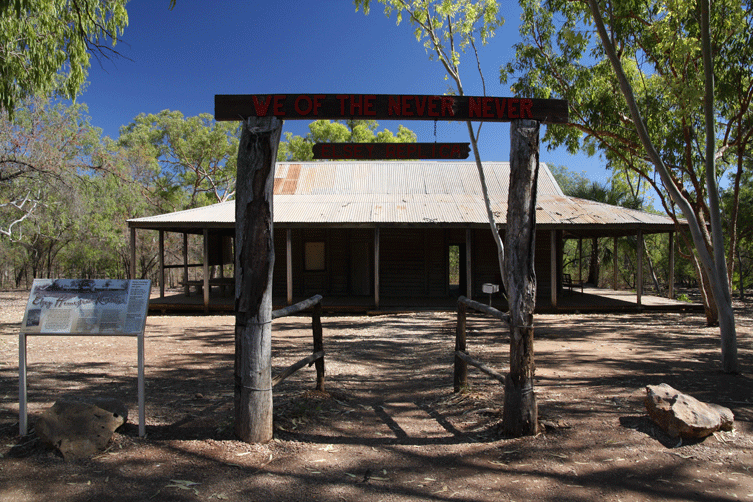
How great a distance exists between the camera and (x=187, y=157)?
28094mm

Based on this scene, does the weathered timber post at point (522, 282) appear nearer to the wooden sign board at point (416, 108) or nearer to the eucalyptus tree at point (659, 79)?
the wooden sign board at point (416, 108)

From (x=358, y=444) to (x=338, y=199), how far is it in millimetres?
13075

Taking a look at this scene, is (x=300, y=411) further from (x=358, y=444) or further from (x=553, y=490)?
(x=553, y=490)

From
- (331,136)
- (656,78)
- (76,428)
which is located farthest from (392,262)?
(331,136)

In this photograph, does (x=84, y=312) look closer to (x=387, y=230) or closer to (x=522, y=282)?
(x=522, y=282)

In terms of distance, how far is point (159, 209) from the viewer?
29062mm

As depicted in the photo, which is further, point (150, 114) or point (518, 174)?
point (150, 114)

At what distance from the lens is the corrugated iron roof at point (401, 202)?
13.3 metres

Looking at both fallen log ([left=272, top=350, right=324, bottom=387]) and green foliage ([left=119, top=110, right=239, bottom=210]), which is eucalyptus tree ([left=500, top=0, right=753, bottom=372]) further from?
green foliage ([left=119, top=110, right=239, bottom=210])

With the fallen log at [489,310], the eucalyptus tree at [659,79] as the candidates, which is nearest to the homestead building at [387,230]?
the eucalyptus tree at [659,79]

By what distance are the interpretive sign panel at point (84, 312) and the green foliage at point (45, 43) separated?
14.4 ft

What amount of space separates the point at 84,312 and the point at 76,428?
83 centimetres

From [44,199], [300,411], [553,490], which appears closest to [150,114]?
[44,199]

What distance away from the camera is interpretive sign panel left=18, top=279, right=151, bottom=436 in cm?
350
